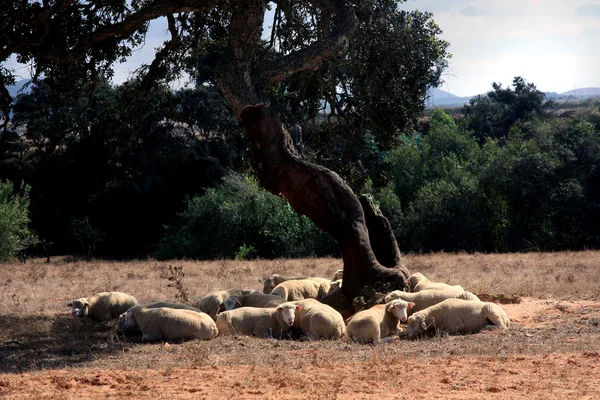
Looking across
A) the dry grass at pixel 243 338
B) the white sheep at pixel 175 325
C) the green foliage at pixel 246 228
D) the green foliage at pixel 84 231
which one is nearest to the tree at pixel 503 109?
the green foliage at pixel 246 228

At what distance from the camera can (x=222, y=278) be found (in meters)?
18.3

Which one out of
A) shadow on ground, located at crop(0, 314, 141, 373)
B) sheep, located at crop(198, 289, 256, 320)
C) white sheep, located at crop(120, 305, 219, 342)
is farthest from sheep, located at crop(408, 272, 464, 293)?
shadow on ground, located at crop(0, 314, 141, 373)

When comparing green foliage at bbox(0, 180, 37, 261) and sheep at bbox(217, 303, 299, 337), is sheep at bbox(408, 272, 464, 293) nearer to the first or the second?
sheep at bbox(217, 303, 299, 337)

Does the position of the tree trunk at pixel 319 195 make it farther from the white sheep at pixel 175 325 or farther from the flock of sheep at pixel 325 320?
the white sheep at pixel 175 325

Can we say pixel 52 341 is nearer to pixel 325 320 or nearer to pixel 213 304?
pixel 213 304

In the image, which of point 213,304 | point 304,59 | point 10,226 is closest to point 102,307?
point 213,304

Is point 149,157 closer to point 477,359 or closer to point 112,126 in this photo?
point 112,126

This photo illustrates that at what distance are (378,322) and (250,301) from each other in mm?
2775

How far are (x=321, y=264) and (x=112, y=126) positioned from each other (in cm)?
894

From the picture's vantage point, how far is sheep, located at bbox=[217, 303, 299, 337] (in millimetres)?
10609

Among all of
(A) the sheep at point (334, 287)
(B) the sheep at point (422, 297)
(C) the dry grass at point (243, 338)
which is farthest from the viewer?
(A) the sheep at point (334, 287)

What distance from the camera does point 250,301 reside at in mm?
12156

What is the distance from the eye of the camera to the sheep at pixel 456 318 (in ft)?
33.7

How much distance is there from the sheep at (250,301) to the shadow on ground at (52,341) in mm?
1442
